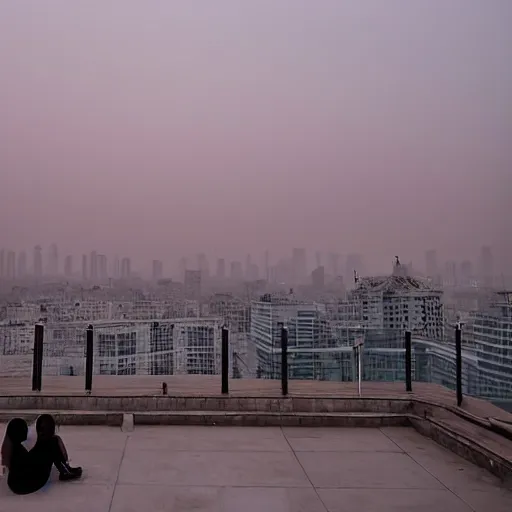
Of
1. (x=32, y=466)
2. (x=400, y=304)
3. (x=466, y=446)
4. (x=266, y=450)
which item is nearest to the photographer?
(x=32, y=466)

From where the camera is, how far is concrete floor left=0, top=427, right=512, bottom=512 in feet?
13.0

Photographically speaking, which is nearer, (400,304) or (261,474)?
(261,474)

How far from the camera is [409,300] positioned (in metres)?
9.59

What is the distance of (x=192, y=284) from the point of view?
12750mm

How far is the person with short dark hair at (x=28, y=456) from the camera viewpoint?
4008 millimetres

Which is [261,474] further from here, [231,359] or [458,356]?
[231,359]

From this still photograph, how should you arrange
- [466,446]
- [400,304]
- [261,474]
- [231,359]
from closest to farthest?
[261,474], [466,446], [231,359], [400,304]

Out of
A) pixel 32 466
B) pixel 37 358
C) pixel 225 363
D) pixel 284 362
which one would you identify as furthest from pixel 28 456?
pixel 284 362

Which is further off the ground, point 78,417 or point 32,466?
point 32,466

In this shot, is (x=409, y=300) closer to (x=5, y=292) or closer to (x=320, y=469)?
(x=320, y=469)

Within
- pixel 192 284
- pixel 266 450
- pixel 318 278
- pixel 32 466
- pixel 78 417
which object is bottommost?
pixel 266 450

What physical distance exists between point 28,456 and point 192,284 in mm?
8695

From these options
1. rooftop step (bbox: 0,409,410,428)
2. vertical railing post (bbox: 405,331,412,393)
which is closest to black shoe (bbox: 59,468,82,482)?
rooftop step (bbox: 0,409,410,428)

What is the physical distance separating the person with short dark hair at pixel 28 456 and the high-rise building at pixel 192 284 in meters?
7.88
